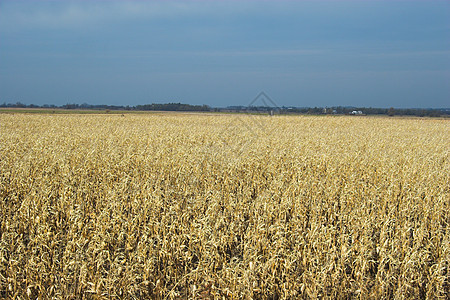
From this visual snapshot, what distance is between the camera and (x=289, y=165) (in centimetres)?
1115

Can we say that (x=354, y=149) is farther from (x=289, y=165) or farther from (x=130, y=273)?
(x=130, y=273)

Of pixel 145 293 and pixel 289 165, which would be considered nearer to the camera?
pixel 145 293

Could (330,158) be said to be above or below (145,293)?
above

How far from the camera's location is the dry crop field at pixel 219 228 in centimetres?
421

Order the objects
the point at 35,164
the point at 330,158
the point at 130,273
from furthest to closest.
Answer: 1. the point at 330,158
2. the point at 35,164
3. the point at 130,273

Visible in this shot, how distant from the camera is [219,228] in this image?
6.03 metres

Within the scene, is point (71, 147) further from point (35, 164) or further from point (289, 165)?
point (289, 165)

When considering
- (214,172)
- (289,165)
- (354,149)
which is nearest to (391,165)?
(289,165)

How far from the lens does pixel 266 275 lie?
451 cm

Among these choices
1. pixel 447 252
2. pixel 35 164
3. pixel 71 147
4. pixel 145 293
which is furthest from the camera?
pixel 71 147

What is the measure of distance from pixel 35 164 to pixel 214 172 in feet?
15.5

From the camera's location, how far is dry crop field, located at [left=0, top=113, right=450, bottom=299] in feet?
13.8

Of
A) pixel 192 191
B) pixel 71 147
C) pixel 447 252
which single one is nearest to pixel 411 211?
pixel 447 252

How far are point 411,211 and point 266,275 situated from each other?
3854 millimetres
